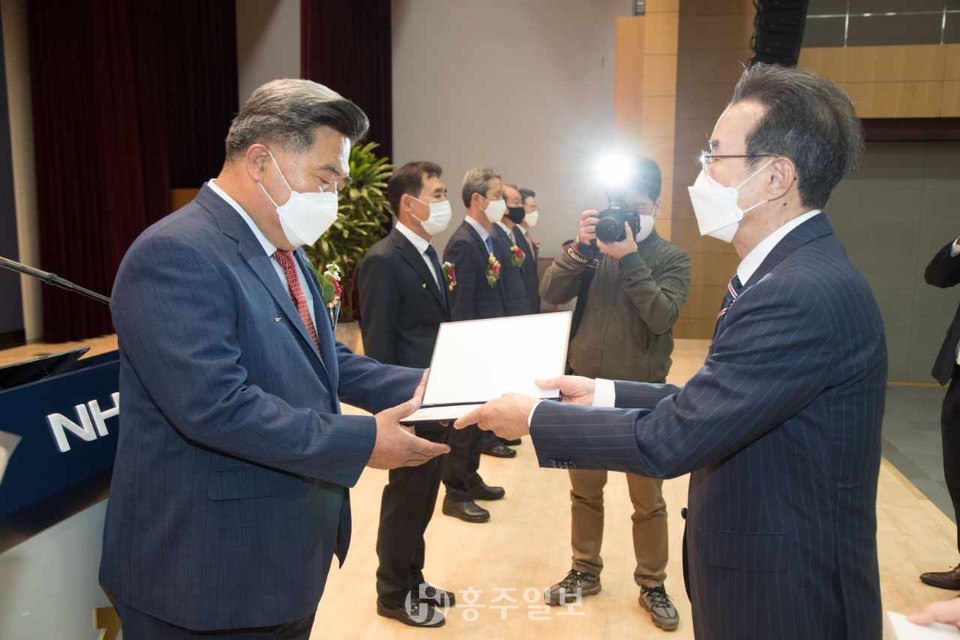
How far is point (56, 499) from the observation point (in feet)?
5.08

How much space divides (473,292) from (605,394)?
2519 millimetres

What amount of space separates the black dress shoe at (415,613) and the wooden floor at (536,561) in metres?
0.03

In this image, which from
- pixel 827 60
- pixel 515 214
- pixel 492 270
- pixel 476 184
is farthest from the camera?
pixel 827 60

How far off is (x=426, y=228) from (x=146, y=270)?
6.89 feet

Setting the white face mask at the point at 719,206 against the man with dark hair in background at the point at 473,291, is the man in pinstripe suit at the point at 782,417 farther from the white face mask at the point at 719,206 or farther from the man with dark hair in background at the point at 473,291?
the man with dark hair in background at the point at 473,291

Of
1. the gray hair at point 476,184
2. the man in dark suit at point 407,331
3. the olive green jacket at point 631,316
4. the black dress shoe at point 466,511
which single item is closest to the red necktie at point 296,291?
the man in dark suit at point 407,331

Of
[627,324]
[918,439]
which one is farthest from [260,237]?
[918,439]

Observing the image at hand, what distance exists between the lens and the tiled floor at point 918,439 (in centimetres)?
441

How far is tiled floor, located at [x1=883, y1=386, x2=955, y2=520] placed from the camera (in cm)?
441

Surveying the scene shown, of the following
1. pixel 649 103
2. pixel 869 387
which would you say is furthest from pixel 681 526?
pixel 649 103

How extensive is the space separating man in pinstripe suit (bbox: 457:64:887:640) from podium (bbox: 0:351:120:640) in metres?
1.00

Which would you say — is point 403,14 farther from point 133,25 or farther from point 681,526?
point 681,526

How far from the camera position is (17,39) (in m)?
7.72

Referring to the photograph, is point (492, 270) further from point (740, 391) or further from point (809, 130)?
point (740, 391)
